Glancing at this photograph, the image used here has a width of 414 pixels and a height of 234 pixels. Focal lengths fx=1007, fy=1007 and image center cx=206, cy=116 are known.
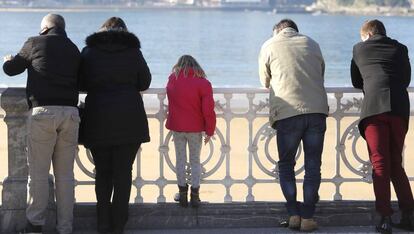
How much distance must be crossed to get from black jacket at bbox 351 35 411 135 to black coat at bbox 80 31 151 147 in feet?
5.21

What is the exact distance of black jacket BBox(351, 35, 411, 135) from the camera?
285 inches

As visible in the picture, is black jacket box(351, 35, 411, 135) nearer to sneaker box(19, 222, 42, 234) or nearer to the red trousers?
the red trousers

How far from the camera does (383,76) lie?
23.7 feet

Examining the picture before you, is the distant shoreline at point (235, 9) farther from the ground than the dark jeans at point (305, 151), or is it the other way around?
Answer: the dark jeans at point (305, 151)

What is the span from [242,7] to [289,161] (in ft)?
509

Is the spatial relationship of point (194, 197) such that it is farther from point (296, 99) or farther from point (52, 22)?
point (52, 22)

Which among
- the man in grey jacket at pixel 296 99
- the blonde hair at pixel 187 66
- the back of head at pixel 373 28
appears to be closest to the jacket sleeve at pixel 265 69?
the man in grey jacket at pixel 296 99

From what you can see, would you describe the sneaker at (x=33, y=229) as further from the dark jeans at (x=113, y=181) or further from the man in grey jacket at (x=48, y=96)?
the dark jeans at (x=113, y=181)

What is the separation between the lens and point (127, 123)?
7.10 meters

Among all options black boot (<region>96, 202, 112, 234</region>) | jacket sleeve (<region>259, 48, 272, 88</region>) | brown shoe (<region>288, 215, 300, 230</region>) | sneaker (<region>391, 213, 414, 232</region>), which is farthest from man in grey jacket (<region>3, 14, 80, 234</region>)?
sneaker (<region>391, 213, 414, 232</region>)

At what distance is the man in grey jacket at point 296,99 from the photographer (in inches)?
284

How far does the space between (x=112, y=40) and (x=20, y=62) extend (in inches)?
26.3

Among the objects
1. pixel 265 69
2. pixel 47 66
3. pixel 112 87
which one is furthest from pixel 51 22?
pixel 265 69

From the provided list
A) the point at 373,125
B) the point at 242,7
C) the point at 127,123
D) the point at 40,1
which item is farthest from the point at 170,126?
the point at 242,7
